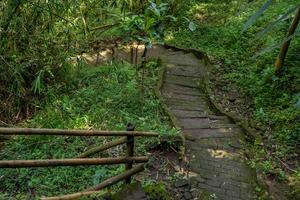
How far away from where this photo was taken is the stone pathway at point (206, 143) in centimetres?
489

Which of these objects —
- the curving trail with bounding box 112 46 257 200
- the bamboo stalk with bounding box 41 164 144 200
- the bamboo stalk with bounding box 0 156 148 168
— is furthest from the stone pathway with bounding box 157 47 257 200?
the bamboo stalk with bounding box 0 156 148 168

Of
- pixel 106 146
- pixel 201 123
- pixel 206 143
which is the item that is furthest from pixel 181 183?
pixel 201 123

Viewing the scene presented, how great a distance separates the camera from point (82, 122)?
5.95m

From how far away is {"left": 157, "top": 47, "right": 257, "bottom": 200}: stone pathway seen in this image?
4895 millimetres

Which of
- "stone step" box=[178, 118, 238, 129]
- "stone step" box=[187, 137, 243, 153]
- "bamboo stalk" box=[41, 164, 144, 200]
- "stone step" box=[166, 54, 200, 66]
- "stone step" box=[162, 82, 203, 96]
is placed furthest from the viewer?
"stone step" box=[166, 54, 200, 66]

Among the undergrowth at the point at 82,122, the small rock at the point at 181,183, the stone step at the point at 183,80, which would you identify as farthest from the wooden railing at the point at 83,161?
the stone step at the point at 183,80

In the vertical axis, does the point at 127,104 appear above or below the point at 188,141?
above

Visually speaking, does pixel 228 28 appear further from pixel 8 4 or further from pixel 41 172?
pixel 41 172

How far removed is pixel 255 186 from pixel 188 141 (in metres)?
1.27

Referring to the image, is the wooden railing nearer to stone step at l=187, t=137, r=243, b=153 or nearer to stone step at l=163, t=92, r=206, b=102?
stone step at l=187, t=137, r=243, b=153

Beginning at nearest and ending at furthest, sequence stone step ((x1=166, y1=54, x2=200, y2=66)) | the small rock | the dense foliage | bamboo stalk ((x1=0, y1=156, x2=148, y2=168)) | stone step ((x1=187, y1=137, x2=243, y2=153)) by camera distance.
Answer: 1. bamboo stalk ((x1=0, y1=156, x2=148, y2=168))
2. the small rock
3. the dense foliage
4. stone step ((x1=187, y1=137, x2=243, y2=153))
5. stone step ((x1=166, y1=54, x2=200, y2=66))

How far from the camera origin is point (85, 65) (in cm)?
844

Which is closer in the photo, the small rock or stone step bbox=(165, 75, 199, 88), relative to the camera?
the small rock

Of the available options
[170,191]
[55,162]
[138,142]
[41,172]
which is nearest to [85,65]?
[138,142]
